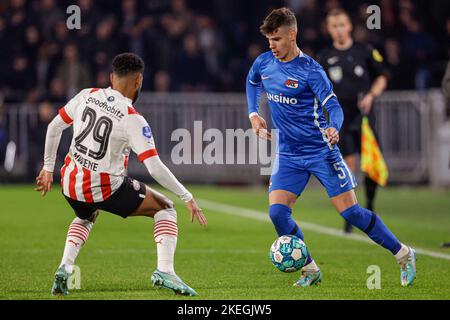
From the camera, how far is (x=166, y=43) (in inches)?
806

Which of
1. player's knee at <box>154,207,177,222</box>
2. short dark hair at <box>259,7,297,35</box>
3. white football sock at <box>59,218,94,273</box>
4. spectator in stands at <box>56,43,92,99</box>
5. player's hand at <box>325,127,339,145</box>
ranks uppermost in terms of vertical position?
spectator in stands at <box>56,43,92,99</box>

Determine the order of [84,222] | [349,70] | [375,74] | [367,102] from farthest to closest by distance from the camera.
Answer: [375,74] → [349,70] → [367,102] → [84,222]

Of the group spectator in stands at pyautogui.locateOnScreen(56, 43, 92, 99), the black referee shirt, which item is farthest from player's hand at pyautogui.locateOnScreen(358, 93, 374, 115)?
spectator in stands at pyautogui.locateOnScreen(56, 43, 92, 99)

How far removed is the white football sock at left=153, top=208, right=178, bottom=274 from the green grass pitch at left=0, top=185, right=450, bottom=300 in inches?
8.8

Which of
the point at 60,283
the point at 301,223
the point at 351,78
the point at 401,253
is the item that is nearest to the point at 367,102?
the point at 351,78

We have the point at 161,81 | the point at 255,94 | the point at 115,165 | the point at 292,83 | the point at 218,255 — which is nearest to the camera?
the point at 115,165

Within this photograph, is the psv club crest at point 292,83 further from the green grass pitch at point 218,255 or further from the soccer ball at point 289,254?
the green grass pitch at point 218,255

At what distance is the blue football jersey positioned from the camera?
8312 millimetres

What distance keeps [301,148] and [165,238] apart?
55.6 inches

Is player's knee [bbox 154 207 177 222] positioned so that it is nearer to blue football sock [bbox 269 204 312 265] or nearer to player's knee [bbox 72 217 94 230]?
player's knee [bbox 72 217 94 230]

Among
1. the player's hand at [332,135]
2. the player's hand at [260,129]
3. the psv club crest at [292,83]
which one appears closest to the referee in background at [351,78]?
the player's hand at [260,129]

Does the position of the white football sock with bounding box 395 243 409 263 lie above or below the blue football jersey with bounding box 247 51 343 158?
below

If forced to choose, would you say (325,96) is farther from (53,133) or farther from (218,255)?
(218,255)
